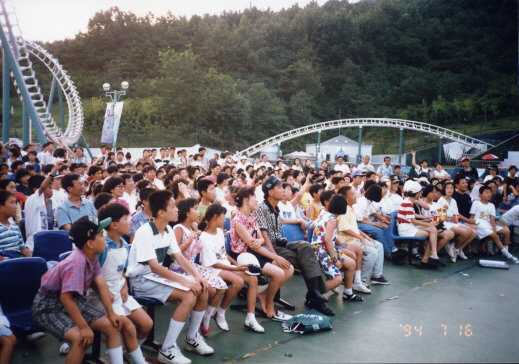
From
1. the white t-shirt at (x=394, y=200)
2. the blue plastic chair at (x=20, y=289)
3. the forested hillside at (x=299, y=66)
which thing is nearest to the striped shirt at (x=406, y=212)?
the white t-shirt at (x=394, y=200)

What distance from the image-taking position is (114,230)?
3.40 meters

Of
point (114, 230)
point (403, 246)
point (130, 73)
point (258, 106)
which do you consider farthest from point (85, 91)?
point (114, 230)

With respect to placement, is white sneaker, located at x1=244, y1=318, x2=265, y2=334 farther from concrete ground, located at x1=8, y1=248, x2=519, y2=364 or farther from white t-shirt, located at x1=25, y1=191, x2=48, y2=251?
white t-shirt, located at x1=25, y1=191, x2=48, y2=251

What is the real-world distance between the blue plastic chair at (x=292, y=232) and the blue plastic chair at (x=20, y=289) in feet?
10.0

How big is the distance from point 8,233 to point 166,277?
157cm

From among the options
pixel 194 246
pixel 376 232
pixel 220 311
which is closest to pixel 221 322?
pixel 220 311

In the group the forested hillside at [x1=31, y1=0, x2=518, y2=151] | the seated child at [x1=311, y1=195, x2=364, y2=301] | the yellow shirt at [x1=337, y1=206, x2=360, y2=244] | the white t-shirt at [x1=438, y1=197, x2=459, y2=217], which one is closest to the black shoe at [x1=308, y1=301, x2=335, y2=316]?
the seated child at [x1=311, y1=195, x2=364, y2=301]

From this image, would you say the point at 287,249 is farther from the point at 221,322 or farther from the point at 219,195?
the point at 219,195

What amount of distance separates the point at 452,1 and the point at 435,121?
2484 centimetres

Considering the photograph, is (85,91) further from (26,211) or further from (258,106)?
(26,211)

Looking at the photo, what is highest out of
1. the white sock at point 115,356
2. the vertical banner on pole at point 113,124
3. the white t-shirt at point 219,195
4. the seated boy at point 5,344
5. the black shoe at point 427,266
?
the vertical banner on pole at point 113,124

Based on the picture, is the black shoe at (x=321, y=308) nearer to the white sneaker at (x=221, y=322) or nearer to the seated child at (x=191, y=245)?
the white sneaker at (x=221, y=322)

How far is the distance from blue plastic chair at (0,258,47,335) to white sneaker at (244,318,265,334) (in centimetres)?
185

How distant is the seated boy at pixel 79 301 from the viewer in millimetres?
2930
